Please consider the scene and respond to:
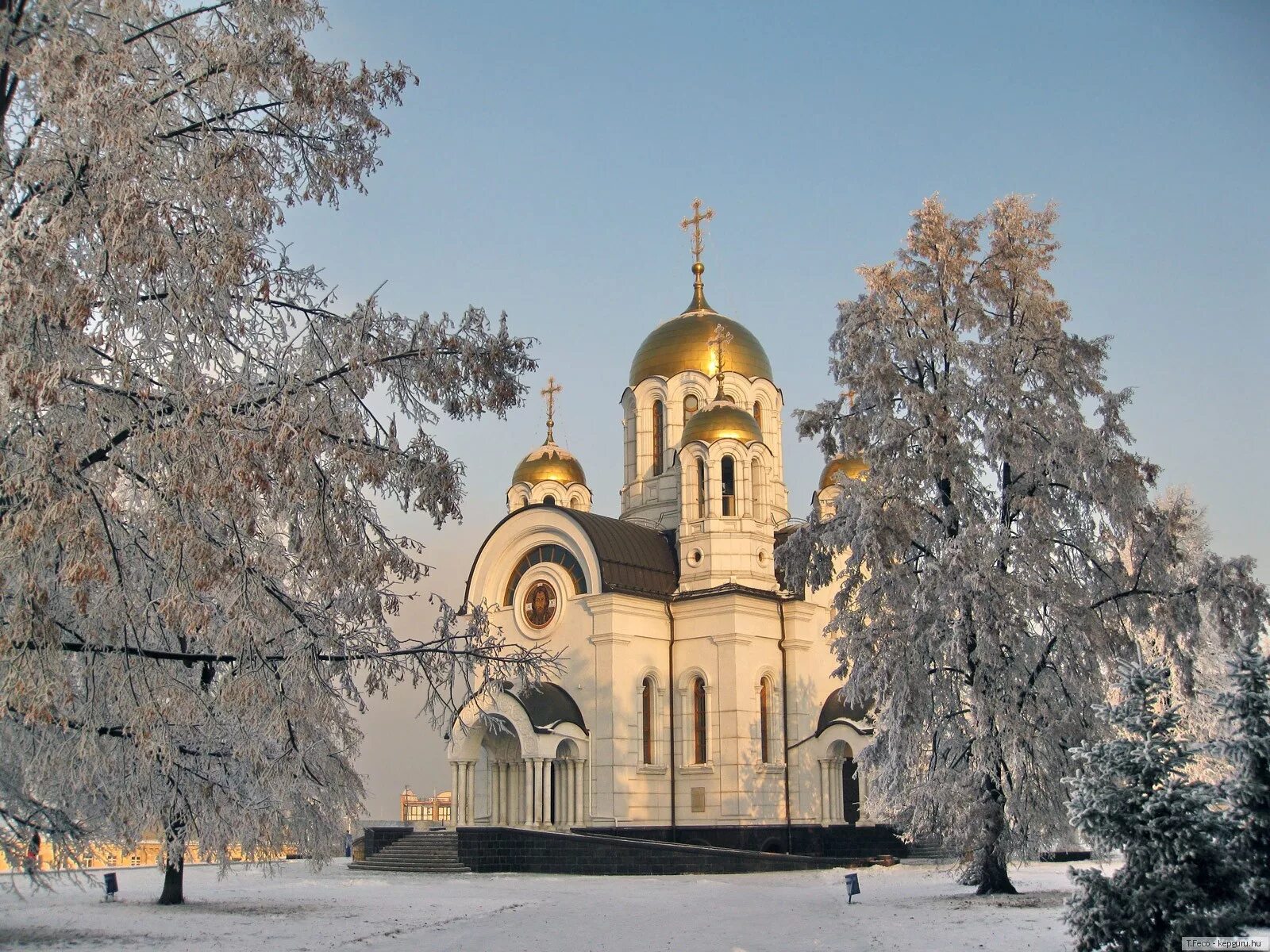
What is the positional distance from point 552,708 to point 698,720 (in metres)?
3.47

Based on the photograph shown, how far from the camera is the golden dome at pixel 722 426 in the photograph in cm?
2841

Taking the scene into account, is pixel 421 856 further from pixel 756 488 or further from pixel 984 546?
pixel 984 546

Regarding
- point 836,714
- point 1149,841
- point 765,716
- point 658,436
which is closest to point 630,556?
point 765,716

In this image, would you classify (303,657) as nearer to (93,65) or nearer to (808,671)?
(93,65)

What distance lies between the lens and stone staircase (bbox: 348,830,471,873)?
23.3 m

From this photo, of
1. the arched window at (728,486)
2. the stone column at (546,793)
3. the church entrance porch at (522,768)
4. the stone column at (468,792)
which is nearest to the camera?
the stone column at (546,793)

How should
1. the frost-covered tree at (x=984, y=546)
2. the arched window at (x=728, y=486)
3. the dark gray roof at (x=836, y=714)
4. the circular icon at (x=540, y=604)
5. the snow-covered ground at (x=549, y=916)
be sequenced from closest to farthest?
the snow-covered ground at (x=549, y=916), the frost-covered tree at (x=984, y=546), the dark gray roof at (x=836, y=714), the circular icon at (x=540, y=604), the arched window at (x=728, y=486)

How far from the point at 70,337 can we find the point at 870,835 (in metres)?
23.5

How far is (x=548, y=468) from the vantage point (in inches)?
1366

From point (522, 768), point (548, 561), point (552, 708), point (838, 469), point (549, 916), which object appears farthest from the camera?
point (838, 469)

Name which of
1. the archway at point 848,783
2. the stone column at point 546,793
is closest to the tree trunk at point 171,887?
the stone column at point 546,793

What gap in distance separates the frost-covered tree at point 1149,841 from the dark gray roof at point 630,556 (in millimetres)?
18504

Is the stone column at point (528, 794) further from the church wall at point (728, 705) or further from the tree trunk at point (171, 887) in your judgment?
the tree trunk at point (171, 887)

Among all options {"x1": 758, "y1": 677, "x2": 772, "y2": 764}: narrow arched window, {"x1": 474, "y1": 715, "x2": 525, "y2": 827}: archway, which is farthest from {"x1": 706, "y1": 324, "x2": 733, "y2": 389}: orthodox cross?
{"x1": 474, "y1": 715, "x2": 525, "y2": 827}: archway
